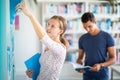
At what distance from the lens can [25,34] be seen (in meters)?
4.49

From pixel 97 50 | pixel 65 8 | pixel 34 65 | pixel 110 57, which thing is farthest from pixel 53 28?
pixel 65 8

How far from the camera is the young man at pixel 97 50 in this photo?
6.91 feet

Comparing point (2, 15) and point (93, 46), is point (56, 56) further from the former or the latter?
point (93, 46)

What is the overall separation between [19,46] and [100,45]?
2.69m

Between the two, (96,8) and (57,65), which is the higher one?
(96,8)

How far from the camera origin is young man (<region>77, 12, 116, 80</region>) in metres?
2.11

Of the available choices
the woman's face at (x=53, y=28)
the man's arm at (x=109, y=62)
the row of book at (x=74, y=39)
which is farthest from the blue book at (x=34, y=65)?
the row of book at (x=74, y=39)

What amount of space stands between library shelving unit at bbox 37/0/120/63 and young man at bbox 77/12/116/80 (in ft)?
7.34

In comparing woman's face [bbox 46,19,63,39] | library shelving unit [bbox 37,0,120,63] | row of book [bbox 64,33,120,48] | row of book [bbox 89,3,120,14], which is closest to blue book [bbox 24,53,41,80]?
woman's face [bbox 46,19,63,39]

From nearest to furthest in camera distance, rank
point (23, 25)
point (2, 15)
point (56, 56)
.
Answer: point (2, 15) → point (56, 56) → point (23, 25)

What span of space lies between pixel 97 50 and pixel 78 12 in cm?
243

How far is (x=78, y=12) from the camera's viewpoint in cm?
446

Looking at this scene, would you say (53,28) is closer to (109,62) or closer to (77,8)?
(109,62)

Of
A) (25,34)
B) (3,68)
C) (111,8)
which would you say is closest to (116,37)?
(111,8)
